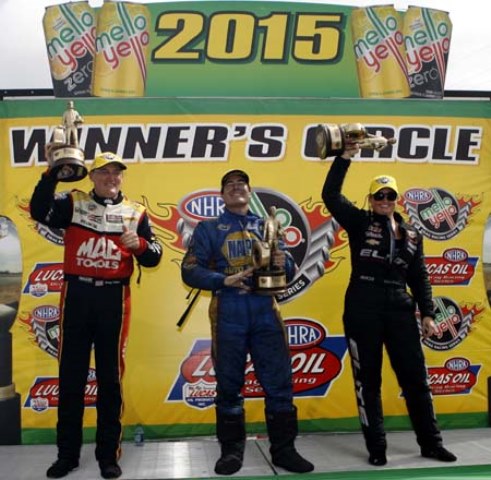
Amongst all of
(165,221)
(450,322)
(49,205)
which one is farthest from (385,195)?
(49,205)

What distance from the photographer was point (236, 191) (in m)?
3.42

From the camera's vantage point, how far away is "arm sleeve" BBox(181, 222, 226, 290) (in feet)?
10.6

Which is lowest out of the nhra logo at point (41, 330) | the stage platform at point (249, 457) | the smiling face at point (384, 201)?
the stage platform at point (249, 457)

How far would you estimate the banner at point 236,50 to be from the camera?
4.36 meters

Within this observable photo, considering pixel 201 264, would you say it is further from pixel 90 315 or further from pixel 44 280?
pixel 44 280

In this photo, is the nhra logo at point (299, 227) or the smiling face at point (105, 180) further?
the nhra logo at point (299, 227)

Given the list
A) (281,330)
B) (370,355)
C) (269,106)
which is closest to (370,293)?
(370,355)

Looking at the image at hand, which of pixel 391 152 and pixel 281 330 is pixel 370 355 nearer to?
pixel 281 330

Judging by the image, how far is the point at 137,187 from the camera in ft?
13.4

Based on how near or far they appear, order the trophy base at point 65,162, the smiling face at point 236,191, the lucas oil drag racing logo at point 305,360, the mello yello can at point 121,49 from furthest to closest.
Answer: the mello yello can at point 121,49
the lucas oil drag racing logo at point 305,360
the smiling face at point 236,191
the trophy base at point 65,162

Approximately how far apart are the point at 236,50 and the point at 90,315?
2.36 m

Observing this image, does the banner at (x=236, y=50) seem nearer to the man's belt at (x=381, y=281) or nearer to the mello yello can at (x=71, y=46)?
the mello yello can at (x=71, y=46)

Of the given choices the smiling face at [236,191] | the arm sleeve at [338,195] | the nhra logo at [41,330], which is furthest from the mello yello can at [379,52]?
the nhra logo at [41,330]

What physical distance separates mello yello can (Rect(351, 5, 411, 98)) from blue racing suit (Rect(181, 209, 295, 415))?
1887mm
